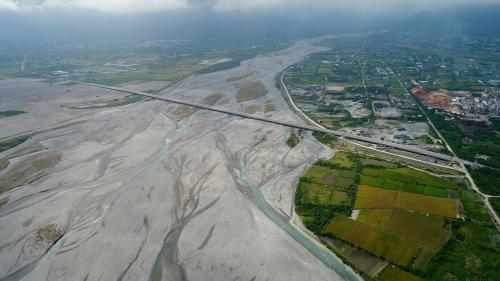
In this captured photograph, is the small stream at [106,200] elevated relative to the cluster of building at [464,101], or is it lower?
elevated

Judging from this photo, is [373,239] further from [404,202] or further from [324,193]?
[324,193]

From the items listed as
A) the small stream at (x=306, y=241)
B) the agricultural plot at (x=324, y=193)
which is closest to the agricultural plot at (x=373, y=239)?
the agricultural plot at (x=324, y=193)

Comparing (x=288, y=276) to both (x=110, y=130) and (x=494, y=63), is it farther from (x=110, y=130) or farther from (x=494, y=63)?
(x=494, y=63)

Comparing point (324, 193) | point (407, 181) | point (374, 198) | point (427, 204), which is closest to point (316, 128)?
point (407, 181)

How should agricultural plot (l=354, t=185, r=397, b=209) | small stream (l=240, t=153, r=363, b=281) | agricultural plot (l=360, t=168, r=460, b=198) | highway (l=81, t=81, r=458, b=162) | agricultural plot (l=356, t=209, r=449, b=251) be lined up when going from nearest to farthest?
small stream (l=240, t=153, r=363, b=281) < agricultural plot (l=356, t=209, r=449, b=251) < agricultural plot (l=354, t=185, r=397, b=209) < agricultural plot (l=360, t=168, r=460, b=198) < highway (l=81, t=81, r=458, b=162)

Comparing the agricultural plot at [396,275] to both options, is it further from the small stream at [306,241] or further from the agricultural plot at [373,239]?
the small stream at [306,241]

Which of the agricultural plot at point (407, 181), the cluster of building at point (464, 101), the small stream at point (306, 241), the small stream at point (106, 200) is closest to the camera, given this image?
the small stream at point (306, 241)

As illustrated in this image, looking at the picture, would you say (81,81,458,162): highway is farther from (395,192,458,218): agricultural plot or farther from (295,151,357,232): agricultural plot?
(395,192,458,218): agricultural plot

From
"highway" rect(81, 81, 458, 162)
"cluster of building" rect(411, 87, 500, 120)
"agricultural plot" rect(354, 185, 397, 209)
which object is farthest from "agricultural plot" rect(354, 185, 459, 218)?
"cluster of building" rect(411, 87, 500, 120)

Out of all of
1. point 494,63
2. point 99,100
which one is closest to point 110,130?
point 99,100

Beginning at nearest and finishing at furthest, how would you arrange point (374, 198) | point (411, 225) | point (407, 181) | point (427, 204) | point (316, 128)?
point (411, 225) < point (427, 204) < point (374, 198) < point (407, 181) < point (316, 128)

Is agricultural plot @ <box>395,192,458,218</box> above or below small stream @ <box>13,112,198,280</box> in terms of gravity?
below
